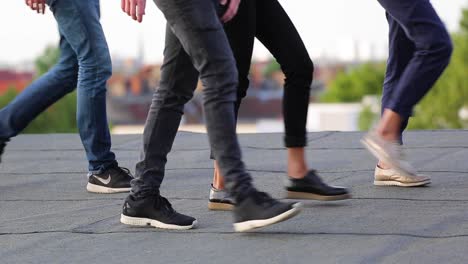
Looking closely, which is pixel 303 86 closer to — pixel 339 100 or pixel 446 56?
pixel 446 56

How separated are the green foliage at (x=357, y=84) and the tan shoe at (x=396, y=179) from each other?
261 ft

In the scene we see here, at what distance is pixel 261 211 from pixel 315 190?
0.76 metres

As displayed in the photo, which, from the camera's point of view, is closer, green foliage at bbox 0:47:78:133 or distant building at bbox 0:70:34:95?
green foliage at bbox 0:47:78:133

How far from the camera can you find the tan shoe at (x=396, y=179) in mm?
4887

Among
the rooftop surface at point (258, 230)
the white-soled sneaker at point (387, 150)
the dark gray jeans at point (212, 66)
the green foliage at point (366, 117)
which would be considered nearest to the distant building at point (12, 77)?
the green foliage at point (366, 117)

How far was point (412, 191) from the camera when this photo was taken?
480 cm

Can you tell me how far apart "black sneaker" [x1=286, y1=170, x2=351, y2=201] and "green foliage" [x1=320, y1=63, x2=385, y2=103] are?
262 ft

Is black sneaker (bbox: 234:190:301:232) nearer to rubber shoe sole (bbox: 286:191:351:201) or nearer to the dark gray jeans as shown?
the dark gray jeans

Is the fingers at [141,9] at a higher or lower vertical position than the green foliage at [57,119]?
higher

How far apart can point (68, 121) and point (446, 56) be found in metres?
48.2

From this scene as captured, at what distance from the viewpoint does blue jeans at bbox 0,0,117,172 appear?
506cm

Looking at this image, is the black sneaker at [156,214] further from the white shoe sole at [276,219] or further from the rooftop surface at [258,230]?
the white shoe sole at [276,219]

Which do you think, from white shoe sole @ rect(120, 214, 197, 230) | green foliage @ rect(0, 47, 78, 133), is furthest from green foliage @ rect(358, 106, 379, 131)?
white shoe sole @ rect(120, 214, 197, 230)

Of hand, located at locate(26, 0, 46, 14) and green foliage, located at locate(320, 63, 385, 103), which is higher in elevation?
hand, located at locate(26, 0, 46, 14)
